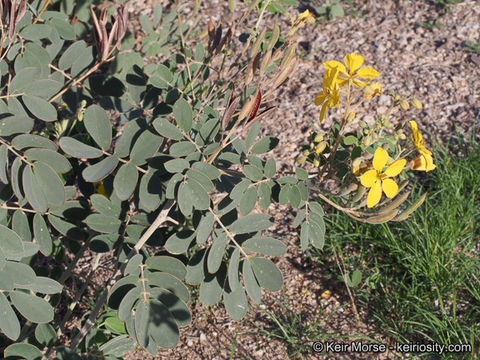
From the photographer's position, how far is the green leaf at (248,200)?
1.43m

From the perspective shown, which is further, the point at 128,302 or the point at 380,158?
the point at 128,302

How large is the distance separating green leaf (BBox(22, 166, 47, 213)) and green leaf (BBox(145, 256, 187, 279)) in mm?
344

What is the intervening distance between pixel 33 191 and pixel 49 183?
0.14 feet

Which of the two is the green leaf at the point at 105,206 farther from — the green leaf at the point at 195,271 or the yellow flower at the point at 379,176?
the yellow flower at the point at 379,176

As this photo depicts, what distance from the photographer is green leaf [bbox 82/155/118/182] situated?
138 centimetres

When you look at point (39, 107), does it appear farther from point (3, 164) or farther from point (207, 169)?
point (207, 169)

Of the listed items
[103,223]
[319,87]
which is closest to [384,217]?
[103,223]

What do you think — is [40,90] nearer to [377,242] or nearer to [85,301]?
[85,301]

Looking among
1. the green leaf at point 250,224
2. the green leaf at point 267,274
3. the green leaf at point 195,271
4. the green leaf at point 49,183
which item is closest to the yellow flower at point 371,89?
the green leaf at point 250,224

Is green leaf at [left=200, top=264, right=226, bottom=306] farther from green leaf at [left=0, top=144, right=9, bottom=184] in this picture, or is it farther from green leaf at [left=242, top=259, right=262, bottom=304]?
green leaf at [left=0, top=144, right=9, bottom=184]

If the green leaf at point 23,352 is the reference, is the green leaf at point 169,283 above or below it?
above

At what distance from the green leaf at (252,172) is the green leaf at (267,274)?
0.77 feet

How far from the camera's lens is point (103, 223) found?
5.05 ft

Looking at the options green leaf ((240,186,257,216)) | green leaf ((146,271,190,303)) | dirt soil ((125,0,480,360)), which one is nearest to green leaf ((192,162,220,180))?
green leaf ((240,186,257,216))
